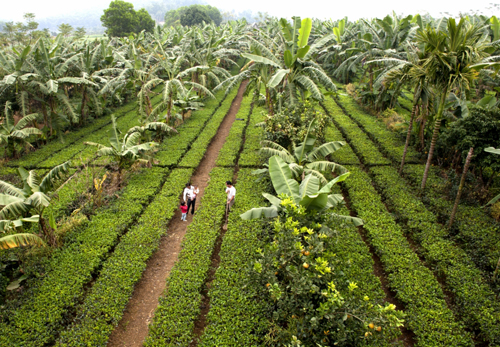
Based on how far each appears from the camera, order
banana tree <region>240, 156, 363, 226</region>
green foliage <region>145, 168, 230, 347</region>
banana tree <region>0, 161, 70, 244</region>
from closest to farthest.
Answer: green foliage <region>145, 168, 230, 347</region> < banana tree <region>240, 156, 363, 226</region> < banana tree <region>0, 161, 70, 244</region>

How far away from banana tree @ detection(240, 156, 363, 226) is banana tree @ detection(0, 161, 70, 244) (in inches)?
191

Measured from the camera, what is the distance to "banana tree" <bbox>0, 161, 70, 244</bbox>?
21.2 feet

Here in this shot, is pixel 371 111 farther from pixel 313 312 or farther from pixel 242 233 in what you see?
pixel 313 312

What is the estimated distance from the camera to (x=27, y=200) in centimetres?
675

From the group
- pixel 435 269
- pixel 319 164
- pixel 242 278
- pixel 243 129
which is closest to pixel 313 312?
pixel 242 278

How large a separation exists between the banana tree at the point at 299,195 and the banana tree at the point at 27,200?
4853 millimetres

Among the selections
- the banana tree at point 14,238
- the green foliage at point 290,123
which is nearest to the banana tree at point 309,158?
the green foliage at point 290,123

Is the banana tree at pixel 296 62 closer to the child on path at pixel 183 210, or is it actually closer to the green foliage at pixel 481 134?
the green foliage at pixel 481 134

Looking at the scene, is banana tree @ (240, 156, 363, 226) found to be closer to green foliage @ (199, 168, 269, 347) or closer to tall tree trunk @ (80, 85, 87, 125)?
green foliage @ (199, 168, 269, 347)

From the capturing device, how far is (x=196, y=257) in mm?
7383

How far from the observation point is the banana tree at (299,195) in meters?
6.12

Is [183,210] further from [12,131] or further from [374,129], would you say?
[374,129]

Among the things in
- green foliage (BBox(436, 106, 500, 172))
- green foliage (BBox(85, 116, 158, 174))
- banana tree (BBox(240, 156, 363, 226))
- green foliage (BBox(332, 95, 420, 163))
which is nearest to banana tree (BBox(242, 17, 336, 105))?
green foliage (BBox(332, 95, 420, 163))

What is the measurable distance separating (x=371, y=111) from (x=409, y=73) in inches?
393
